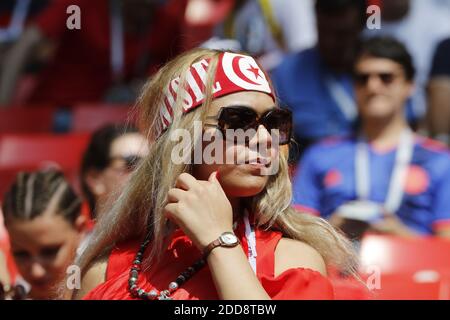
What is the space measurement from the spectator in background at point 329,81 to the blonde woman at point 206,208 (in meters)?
2.92

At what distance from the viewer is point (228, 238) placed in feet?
7.64

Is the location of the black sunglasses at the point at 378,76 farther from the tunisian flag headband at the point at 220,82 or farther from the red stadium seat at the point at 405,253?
the tunisian flag headband at the point at 220,82

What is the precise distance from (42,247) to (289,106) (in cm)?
120

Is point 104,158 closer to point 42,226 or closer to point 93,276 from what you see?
point 42,226

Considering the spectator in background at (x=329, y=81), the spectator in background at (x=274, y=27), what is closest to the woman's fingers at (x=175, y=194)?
the spectator in background at (x=329, y=81)

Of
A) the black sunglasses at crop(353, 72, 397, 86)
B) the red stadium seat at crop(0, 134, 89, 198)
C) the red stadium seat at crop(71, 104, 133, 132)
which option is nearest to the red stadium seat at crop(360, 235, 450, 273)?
the black sunglasses at crop(353, 72, 397, 86)

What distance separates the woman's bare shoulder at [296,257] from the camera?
2418mm

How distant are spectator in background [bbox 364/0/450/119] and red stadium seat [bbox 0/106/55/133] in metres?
2.20

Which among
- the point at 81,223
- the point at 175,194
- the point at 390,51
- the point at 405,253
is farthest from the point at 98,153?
the point at 175,194

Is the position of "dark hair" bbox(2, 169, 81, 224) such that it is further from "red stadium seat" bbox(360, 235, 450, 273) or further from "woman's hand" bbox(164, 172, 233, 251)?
"woman's hand" bbox(164, 172, 233, 251)

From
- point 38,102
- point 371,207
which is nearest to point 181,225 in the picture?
point 371,207
